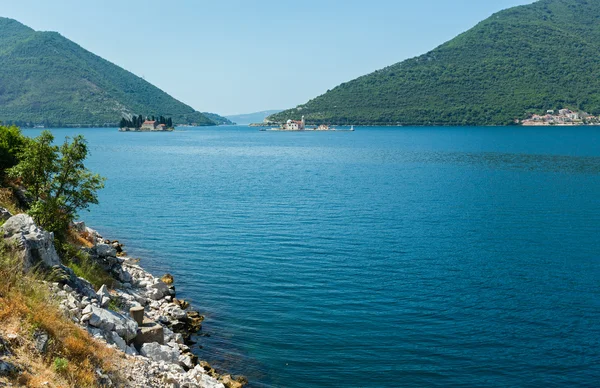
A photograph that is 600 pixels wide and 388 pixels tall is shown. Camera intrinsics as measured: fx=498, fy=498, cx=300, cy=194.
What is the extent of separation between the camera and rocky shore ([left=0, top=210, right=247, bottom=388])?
52.1 feet

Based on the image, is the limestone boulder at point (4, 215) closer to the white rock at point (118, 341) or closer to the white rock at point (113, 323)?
the white rock at point (113, 323)

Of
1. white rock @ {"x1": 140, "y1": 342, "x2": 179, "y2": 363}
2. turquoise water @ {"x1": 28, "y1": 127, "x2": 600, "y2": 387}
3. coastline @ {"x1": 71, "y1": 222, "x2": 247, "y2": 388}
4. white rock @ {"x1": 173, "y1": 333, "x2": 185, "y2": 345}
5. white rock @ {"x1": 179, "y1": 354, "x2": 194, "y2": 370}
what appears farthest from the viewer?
white rock @ {"x1": 173, "y1": 333, "x2": 185, "y2": 345}

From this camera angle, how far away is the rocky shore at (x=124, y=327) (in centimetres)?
1587

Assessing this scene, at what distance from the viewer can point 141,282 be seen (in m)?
27.6

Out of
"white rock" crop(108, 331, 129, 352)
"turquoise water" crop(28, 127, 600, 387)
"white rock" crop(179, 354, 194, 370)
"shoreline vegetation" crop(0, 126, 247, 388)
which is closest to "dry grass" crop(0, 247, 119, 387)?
"shoreline vegetation" crop(0, 126, 247, 388)

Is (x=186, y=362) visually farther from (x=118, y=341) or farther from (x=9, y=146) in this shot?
(x=9, y=146)

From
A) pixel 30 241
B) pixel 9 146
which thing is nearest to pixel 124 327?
pixel 30 241

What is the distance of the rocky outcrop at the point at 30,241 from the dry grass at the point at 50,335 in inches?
63.9

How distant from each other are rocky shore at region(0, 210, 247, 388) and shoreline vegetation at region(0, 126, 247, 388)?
38 millimetres

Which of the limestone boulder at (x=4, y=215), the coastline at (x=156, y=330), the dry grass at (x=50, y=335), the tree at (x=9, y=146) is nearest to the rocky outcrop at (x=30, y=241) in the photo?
the dry grass at (x=50, y=335)

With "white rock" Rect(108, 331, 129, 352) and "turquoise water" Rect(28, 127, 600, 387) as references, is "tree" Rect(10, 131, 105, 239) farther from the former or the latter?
"white rock" Rect(108, 331, 129, 352)

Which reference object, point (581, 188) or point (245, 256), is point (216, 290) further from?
point (581, 188)

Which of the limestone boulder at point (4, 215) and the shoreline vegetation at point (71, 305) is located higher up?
the limestone boulder at point (4, 215)

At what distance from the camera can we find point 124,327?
709 inches
